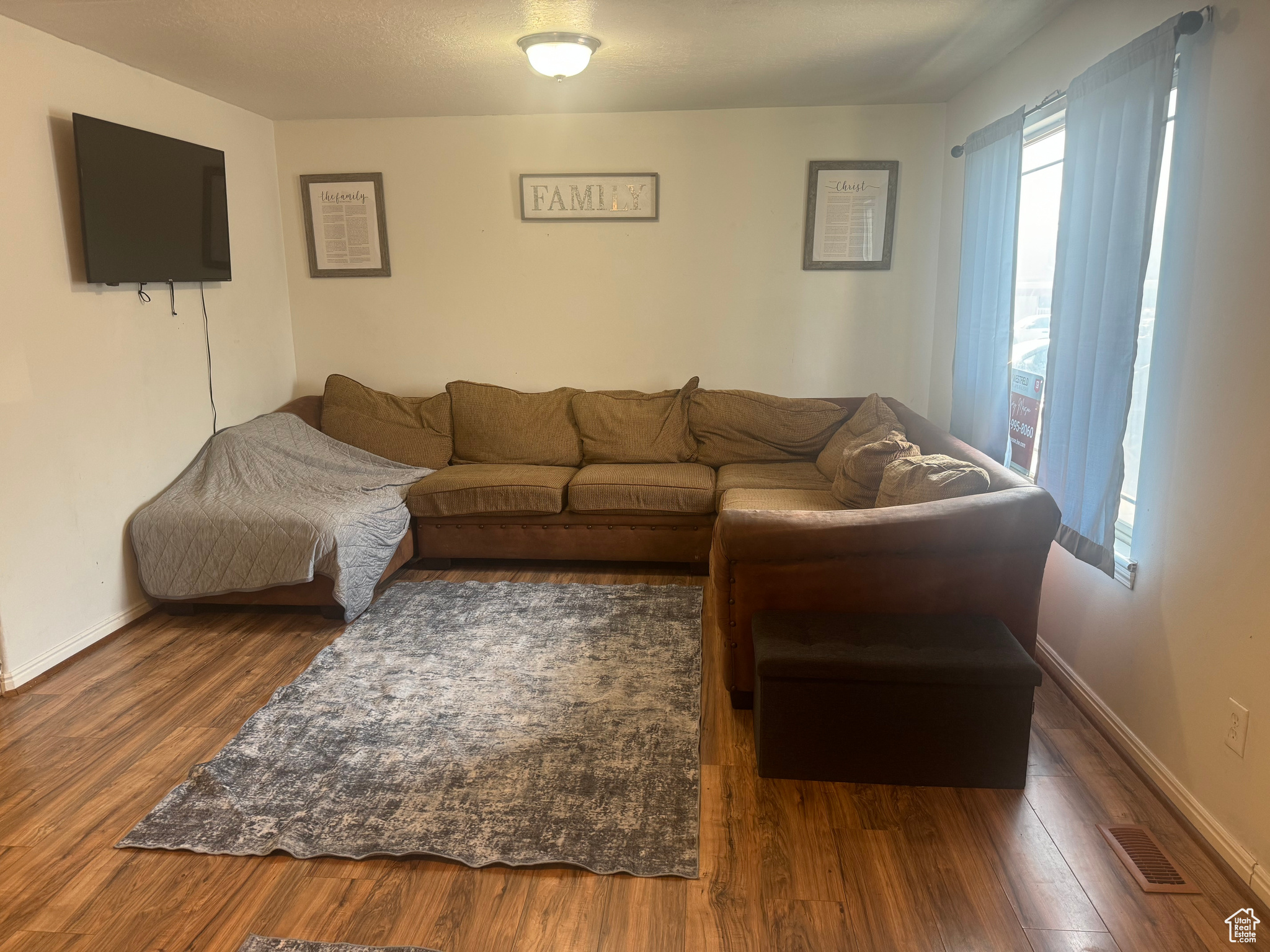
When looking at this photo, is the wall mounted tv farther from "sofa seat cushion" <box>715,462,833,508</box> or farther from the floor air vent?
the floor air vent

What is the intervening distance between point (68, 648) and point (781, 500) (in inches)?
116

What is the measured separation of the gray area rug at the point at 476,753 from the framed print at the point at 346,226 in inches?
88.5

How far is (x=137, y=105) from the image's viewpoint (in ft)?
11.6

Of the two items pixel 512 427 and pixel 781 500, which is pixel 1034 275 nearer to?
pixel 781 500

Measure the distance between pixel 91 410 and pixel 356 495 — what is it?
1100 millimetres

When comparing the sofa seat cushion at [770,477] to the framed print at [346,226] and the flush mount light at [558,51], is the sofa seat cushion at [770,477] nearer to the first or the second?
the flush mount light at [558,51]

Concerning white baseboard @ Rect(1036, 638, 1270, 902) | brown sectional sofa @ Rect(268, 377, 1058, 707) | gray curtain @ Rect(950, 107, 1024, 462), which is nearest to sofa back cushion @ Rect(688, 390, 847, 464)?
brown sectional sofa @ Rect(268, 377, 1058, 707)

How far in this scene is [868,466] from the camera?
3270mm

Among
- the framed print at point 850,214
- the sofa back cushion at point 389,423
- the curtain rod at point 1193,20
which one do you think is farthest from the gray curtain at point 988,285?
the sofa back cushion at point 389,423

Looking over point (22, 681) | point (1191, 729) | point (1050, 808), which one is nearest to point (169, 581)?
point (22, 681)

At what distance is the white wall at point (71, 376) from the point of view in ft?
9.64

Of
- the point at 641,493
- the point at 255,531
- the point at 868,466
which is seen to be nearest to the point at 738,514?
the point at 868,466

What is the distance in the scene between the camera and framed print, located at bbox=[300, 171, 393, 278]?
183 inches

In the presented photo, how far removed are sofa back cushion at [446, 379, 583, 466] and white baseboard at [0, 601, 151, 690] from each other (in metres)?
1.73
